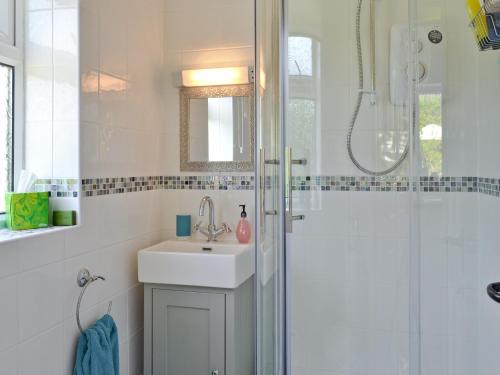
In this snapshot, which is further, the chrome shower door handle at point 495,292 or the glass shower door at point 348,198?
the glass shower door at point 348,198

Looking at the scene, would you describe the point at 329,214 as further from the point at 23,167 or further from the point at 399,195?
the point at 23,167

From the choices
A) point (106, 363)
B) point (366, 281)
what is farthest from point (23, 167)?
point (366, 281)

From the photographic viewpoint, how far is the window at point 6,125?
1.76 meters

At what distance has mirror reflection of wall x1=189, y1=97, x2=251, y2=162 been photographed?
2.47 meters

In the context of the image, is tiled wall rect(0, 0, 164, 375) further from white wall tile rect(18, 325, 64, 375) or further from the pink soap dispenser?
the pink soap dispenser

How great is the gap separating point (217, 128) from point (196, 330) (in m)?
1.11

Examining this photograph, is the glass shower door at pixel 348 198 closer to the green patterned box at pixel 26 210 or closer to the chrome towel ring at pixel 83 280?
the chrome towel ring at pixel 83 280

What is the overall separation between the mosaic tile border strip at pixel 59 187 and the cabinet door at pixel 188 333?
67 cm

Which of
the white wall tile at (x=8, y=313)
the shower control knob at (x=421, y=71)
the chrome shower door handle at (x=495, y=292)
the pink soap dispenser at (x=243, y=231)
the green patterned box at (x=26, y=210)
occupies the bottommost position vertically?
the white wall tile at (x=8, y=313)

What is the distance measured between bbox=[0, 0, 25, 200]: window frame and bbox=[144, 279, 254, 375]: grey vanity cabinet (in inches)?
33.4

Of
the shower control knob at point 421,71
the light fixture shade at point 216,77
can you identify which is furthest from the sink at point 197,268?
the shower control knob at point 421,71

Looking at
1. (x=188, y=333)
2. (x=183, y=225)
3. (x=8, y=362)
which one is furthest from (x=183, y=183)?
(x=8, y=362)

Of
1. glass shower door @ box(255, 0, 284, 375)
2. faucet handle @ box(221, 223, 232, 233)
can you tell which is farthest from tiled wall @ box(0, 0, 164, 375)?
glass shower door @ box(255, 0, 284, 375)

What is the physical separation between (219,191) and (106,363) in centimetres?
108
